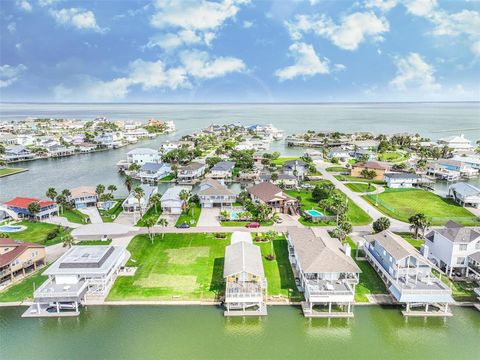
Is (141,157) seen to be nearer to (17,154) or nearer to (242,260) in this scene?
(17,154)

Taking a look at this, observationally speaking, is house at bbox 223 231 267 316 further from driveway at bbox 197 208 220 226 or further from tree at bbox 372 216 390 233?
tree at bbox 372 216 390 233

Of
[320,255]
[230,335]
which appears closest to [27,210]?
[230,335]

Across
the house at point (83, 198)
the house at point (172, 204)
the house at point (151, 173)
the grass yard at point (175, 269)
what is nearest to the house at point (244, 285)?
the grass yard at point (175, 269)

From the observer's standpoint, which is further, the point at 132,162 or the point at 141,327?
the point at 132,162

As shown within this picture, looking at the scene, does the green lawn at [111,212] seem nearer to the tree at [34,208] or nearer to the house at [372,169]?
the tree at [34,208]

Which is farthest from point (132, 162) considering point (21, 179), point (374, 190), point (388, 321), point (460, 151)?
point (460, 151)

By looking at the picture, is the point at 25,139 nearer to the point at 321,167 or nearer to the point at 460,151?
the point at 321,167

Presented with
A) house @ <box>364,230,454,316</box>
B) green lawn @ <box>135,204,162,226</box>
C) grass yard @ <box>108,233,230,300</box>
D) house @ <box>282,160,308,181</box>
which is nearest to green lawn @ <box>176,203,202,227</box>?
green lawn @ <box>135,204,162,226</box>
